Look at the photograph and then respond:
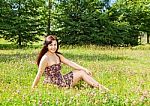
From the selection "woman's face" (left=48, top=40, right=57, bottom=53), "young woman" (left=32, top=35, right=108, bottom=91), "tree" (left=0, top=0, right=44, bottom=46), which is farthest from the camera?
"tree" (left=0, top=0, right=44, bottom=46)

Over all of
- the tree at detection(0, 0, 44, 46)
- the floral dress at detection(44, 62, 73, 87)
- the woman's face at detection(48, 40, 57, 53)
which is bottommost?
the floral dress at detection(44, 62, 73, 87)

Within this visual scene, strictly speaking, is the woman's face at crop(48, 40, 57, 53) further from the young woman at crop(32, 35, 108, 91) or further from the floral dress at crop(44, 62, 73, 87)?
the floral dress at crop(44, 62, 73, 87)

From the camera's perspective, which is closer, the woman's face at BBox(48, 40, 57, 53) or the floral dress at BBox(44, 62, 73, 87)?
the floral dress at BBox(44, 62, 73, 87)

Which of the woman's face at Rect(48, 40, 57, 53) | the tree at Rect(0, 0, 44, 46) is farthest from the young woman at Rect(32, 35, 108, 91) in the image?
the tree at Rect(0, 0, 44, 46)

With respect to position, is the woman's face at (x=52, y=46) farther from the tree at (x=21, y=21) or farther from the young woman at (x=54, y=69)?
the tree at (x=21, y=21)

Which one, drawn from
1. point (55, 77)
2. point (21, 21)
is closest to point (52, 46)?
point (55, 77)

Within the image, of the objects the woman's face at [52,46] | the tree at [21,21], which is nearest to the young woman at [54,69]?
the woman's face at [52,46]

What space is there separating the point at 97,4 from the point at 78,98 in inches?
1358

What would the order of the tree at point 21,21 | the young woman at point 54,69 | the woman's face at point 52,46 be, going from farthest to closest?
the tree at point 21,21 < the woman's face at point 52,46 < the young woman at point 54,69

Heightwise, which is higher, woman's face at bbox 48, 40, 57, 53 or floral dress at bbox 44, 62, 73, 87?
woman's face at bbox 48, 40, 57, 53

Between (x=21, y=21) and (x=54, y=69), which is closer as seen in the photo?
(x=54, y=69)

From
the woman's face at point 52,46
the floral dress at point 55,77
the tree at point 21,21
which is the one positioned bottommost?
the floral dress at point 55,77

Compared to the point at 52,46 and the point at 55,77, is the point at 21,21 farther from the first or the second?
the point at 55,77

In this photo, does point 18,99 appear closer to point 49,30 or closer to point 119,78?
point 119,78
